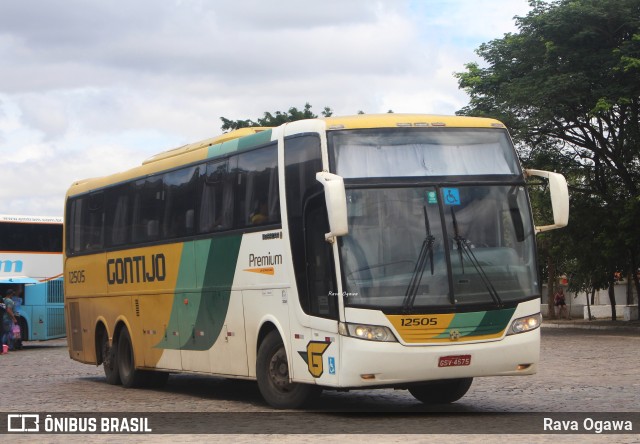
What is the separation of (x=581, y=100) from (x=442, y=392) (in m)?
24.5

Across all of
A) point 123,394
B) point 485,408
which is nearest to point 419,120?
point 485,408

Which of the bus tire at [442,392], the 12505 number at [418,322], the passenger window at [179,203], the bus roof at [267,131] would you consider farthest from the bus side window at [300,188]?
the passenger window at [179,203]

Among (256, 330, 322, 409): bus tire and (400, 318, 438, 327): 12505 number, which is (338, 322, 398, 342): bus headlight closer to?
(400, 318, 438, 327): 12505 number

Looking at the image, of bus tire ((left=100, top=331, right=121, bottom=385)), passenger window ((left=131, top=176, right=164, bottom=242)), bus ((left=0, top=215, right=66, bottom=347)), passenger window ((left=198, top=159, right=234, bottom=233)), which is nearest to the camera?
passenger window ((left=198, top=159, right=234, bottom=233))

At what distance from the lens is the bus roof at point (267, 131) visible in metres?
14.0

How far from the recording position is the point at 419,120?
14.2 m

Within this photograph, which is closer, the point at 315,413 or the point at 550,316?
the point at 315,413

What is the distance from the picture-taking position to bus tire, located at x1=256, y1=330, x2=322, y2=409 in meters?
14.6

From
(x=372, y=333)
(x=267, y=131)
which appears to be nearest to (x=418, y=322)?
(x=372, y=333)

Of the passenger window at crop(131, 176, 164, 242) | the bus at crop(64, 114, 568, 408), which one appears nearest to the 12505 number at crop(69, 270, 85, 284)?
the passenger window at crop(131, 176, 164, 242)

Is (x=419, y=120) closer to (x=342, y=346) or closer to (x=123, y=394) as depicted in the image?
(x=342, y=346)

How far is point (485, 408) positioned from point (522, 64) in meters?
27.1

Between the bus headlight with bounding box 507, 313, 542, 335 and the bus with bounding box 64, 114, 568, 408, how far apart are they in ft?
0.06

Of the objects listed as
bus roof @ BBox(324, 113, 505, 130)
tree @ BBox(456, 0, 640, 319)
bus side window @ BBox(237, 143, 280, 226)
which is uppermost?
tree @ BBox(456, 0, 640, 319)
